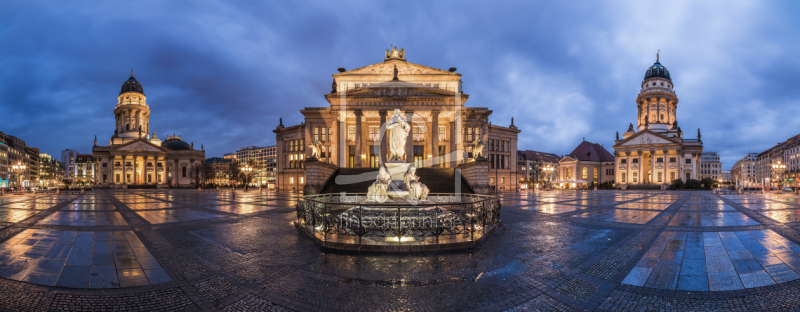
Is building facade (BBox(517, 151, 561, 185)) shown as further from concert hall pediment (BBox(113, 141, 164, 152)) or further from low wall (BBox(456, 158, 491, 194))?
concert hall pediment (BBox(113, 141, 164, 152))

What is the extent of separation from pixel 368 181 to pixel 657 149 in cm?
6755

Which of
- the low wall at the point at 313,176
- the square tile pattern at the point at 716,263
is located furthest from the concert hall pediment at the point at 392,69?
the square tile pattern at the point at 716,263

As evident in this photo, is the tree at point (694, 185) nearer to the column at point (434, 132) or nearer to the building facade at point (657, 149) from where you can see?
the building facade at point (657, 149)

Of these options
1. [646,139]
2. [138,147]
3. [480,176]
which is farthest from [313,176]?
[646,139]

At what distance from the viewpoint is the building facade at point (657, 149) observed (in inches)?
2608

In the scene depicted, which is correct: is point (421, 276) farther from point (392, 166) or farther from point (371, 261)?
point (392, 166)

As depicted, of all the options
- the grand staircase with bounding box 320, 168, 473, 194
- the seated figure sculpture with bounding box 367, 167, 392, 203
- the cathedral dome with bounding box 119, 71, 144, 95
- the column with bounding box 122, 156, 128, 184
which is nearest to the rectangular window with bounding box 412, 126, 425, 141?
the grand staircase with bounding box 320, 168, 473, 194

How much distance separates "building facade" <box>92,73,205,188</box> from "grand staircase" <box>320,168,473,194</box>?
6584cm

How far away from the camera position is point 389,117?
42781mm

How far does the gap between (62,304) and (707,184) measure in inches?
3320

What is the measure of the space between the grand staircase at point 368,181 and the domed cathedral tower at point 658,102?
224 feet

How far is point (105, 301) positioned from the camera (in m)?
4.65

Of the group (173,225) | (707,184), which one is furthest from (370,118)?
(707,184)

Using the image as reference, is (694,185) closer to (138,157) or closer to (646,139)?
(646,139)
